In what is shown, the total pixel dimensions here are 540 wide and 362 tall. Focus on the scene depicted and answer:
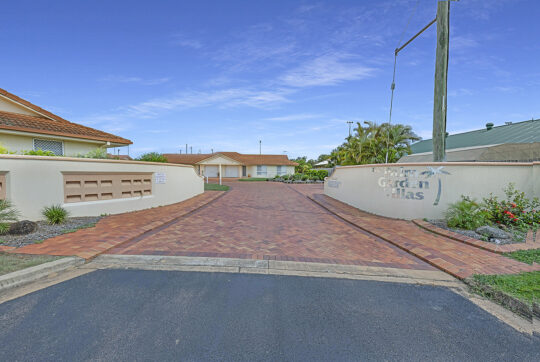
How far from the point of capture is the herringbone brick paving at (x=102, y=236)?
4.99 m

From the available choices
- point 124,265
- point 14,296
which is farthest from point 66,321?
point 124,265

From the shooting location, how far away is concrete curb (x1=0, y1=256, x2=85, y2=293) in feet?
12.1

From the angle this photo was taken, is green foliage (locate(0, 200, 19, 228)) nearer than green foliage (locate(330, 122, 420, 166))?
Yes

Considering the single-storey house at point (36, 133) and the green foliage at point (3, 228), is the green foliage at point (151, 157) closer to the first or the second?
the single-storey house at point (36, 133)

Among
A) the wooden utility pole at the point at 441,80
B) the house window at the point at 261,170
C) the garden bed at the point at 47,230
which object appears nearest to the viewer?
the garden bed at the point at 47,230

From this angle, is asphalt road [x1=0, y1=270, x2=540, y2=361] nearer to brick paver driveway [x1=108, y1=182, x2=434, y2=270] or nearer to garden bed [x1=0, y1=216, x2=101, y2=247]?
brick paver driveway [x1=108, y1=182, x2=434, y2=270]

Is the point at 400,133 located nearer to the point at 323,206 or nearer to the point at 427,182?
the point at 323,206

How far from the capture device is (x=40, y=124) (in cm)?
1116

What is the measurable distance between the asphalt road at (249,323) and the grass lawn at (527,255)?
230 cm

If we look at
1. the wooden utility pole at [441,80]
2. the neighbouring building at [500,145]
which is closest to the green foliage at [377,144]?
the neighbouring building at [500,145]

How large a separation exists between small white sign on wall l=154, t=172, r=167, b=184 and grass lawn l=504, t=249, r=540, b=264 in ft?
36.8

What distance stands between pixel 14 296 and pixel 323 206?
33.8 ft

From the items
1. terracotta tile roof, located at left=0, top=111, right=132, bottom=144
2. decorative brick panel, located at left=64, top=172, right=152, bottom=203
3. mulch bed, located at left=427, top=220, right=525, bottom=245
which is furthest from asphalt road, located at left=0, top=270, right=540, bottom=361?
terracotta tile roof, located at left=0, top=111, right=132, bottom=144

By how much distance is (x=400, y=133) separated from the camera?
26578 millimetres
